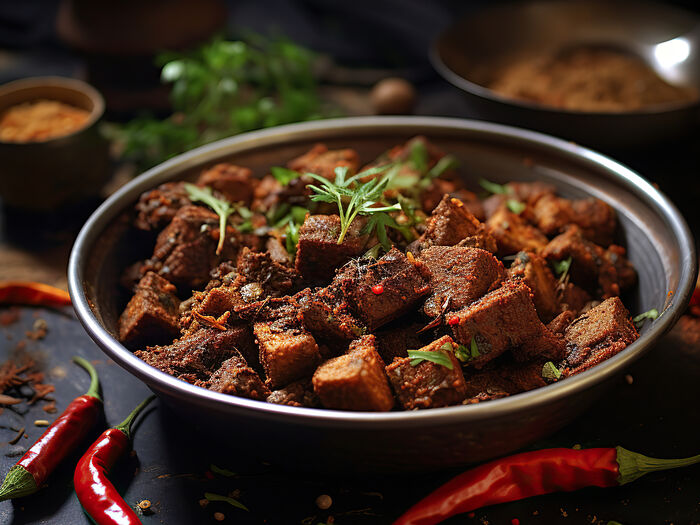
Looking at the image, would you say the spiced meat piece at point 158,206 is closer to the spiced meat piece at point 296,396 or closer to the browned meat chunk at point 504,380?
the spiced meat piece at point 296,396

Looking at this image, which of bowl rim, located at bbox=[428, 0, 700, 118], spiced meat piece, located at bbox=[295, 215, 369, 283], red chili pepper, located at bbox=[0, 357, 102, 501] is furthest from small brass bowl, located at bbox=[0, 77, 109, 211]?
bowl rim, located at bbox=[428, 0, 700, 118]

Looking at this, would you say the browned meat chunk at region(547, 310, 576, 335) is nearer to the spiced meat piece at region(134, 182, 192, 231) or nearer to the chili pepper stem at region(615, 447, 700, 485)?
the chili pepper stem at region(615, 447, 700, 485)

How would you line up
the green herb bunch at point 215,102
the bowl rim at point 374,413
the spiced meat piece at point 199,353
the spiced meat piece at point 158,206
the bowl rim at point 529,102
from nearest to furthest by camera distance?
the bowl rim at point 374,413
the spiced meat piece at point 199,353
the spiced meat piece at point 158,206
the bowl rim at point 529,102
the green herb bunch at point 215,102

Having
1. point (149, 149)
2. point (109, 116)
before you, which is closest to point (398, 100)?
point (149, 149)

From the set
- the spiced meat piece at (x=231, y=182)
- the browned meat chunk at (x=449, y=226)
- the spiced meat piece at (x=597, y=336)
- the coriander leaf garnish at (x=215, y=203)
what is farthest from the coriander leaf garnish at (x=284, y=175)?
the spiced meat piece at (x=597, y=336)

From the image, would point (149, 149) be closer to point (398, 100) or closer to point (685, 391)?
point (398, 100)
